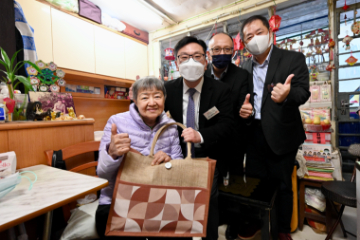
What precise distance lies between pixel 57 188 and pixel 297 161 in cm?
204

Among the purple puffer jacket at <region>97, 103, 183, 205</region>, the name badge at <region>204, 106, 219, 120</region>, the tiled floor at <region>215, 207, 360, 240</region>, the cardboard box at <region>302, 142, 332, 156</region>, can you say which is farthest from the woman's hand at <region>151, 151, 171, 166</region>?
the cardboard box at <region>302, 142, 332, 156</region>

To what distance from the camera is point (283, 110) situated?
133 centimetres

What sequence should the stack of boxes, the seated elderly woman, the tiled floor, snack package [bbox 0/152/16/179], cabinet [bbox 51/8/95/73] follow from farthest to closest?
cabinet [bbox 51/8/95/73]
the stack of boxes
the tiled floor
the seated elderly woman
snack package [bbox 0/152/16/179]

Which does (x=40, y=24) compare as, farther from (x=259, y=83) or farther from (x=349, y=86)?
(x=349, y=86)

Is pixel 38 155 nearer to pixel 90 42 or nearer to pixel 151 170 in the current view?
pixel 151 170

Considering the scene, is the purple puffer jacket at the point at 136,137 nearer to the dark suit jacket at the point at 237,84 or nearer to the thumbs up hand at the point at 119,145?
the thumbs up hand at the point at 119,145

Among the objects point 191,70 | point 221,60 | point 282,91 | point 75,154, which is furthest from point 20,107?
point 282,91

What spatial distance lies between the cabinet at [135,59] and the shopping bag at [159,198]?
10.5 ft

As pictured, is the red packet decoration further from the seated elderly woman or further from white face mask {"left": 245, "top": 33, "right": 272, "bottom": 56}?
the seated elderly woman

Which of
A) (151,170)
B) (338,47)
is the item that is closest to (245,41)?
(151,170)

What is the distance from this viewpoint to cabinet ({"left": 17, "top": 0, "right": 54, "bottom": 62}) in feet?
7.73

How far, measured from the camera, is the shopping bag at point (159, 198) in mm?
851

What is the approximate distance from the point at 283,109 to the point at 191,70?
0.74 metres

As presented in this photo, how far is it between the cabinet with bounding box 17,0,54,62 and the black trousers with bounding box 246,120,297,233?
9.42 feet
